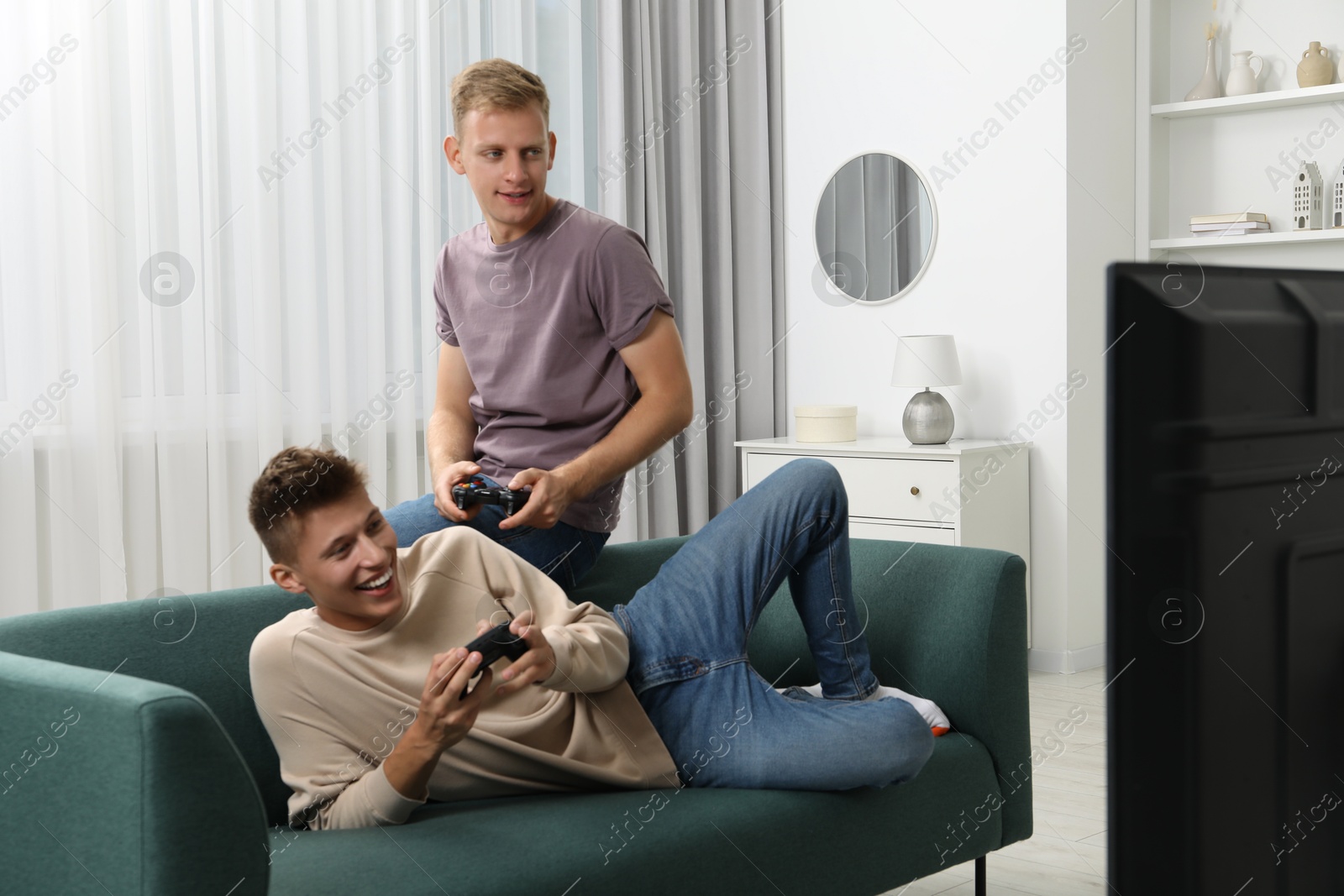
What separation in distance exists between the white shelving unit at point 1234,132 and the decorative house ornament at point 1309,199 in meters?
0.04

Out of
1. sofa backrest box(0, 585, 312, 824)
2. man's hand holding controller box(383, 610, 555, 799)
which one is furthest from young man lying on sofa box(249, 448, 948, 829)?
sofa backrest box(0, 585, 312, 824)

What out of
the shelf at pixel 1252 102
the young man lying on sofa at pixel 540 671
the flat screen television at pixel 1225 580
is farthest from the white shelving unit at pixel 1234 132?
the flat screen television at pixel 1225 580

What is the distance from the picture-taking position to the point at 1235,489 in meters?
0.39

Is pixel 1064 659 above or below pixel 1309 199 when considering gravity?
below

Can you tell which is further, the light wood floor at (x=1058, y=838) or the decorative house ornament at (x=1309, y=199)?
the decorative house ornament at (x=1309, y=199)

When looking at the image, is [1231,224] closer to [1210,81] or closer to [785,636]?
[1210,81]

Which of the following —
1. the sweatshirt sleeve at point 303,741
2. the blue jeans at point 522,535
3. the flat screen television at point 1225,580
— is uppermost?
the flat screen television at point 1225,580

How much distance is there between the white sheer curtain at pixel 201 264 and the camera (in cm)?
296

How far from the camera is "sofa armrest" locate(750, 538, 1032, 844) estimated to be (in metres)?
2.03

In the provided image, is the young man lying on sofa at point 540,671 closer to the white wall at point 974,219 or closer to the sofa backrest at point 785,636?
the sofa backrest at point 785,636

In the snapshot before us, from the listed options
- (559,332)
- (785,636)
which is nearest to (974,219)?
(785,636)

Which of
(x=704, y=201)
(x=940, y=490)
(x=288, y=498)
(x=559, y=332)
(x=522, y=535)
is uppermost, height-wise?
(x=704, y=201)

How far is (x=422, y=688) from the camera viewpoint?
172cm

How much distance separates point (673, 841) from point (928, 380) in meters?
2.67
